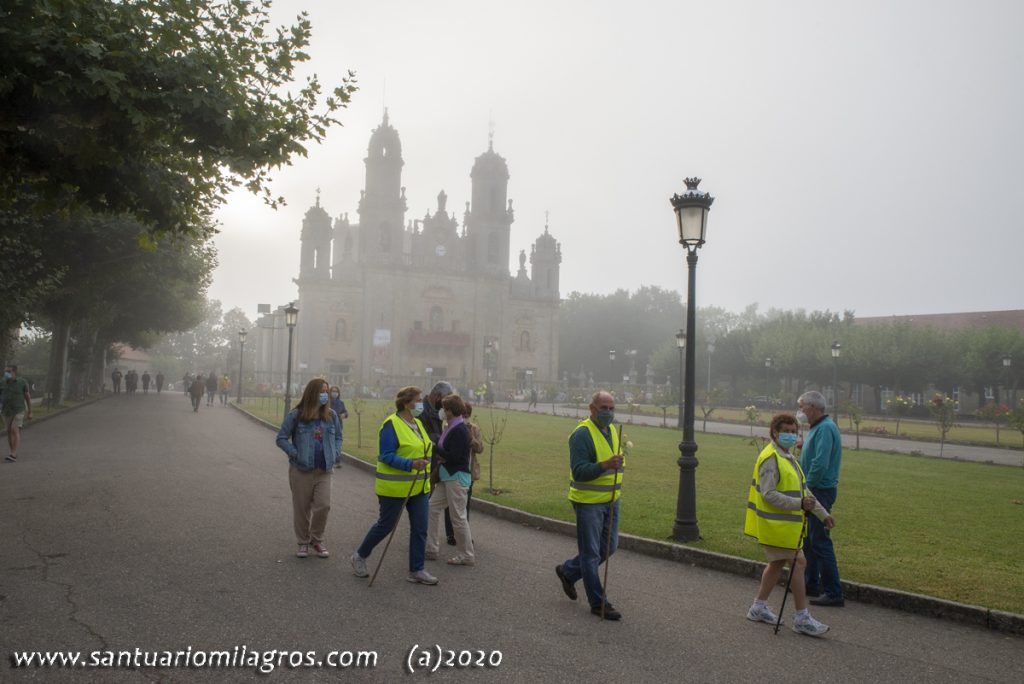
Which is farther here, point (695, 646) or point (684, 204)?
point (684, 204)

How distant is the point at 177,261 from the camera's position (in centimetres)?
→ 2945

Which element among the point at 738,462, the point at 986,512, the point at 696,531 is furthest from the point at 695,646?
the point at 738,462

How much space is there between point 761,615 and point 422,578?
2.70m

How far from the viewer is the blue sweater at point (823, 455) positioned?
6.05m

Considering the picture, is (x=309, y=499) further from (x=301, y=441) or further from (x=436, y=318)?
(x=436, y=318)

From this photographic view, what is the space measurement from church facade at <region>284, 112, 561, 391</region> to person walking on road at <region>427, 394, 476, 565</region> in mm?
56323

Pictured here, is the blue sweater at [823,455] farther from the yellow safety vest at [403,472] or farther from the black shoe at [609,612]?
the yellow safety vest at [403,472]

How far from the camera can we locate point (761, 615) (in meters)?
5.59

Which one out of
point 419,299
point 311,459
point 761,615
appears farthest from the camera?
point 419,299

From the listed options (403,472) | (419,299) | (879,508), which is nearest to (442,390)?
(403,472)

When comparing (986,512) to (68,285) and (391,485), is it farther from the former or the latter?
(68,285)

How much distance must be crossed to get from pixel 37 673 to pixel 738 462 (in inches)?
582

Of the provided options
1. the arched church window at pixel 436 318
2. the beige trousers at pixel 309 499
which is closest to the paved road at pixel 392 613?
the beige trousers at pixel 309 499

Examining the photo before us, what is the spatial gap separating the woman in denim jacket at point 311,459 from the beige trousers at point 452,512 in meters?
1.02
